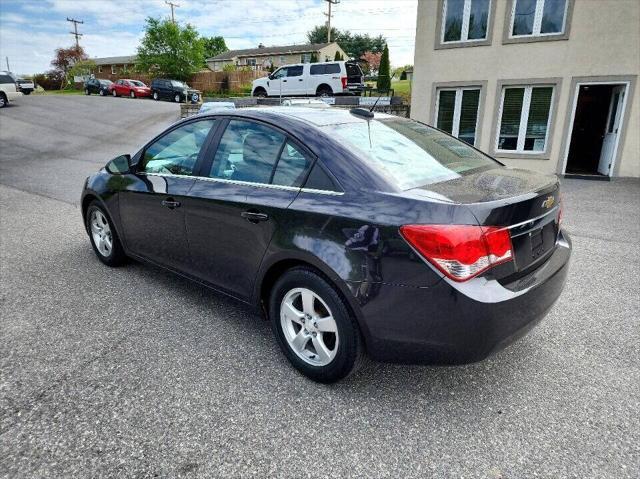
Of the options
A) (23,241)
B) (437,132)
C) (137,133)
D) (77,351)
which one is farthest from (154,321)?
(137,133)

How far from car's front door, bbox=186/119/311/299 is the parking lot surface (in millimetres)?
539

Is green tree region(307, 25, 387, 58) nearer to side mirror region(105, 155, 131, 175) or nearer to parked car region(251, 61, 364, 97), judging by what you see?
parked car region(251, 61, 364, 97)

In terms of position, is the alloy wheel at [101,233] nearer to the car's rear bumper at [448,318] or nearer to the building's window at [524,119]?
the car's rear bumper at [448,318]

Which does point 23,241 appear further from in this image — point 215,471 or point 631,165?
point 631,165

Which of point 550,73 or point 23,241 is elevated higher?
point 550,73

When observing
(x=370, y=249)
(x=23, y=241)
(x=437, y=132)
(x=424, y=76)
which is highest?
(x=424, y=76)

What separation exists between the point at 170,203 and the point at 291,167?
123cm

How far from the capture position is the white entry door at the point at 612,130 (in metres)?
11.4

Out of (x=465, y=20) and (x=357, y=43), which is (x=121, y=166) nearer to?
(x=465, y=20)

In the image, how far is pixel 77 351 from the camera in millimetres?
3021

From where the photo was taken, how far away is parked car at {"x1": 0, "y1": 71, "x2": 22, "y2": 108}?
24.7m

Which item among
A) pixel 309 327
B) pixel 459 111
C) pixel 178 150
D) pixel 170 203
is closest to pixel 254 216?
pixel 309 327

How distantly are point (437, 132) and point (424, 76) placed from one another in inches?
436

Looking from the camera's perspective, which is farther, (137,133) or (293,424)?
(137,133)
